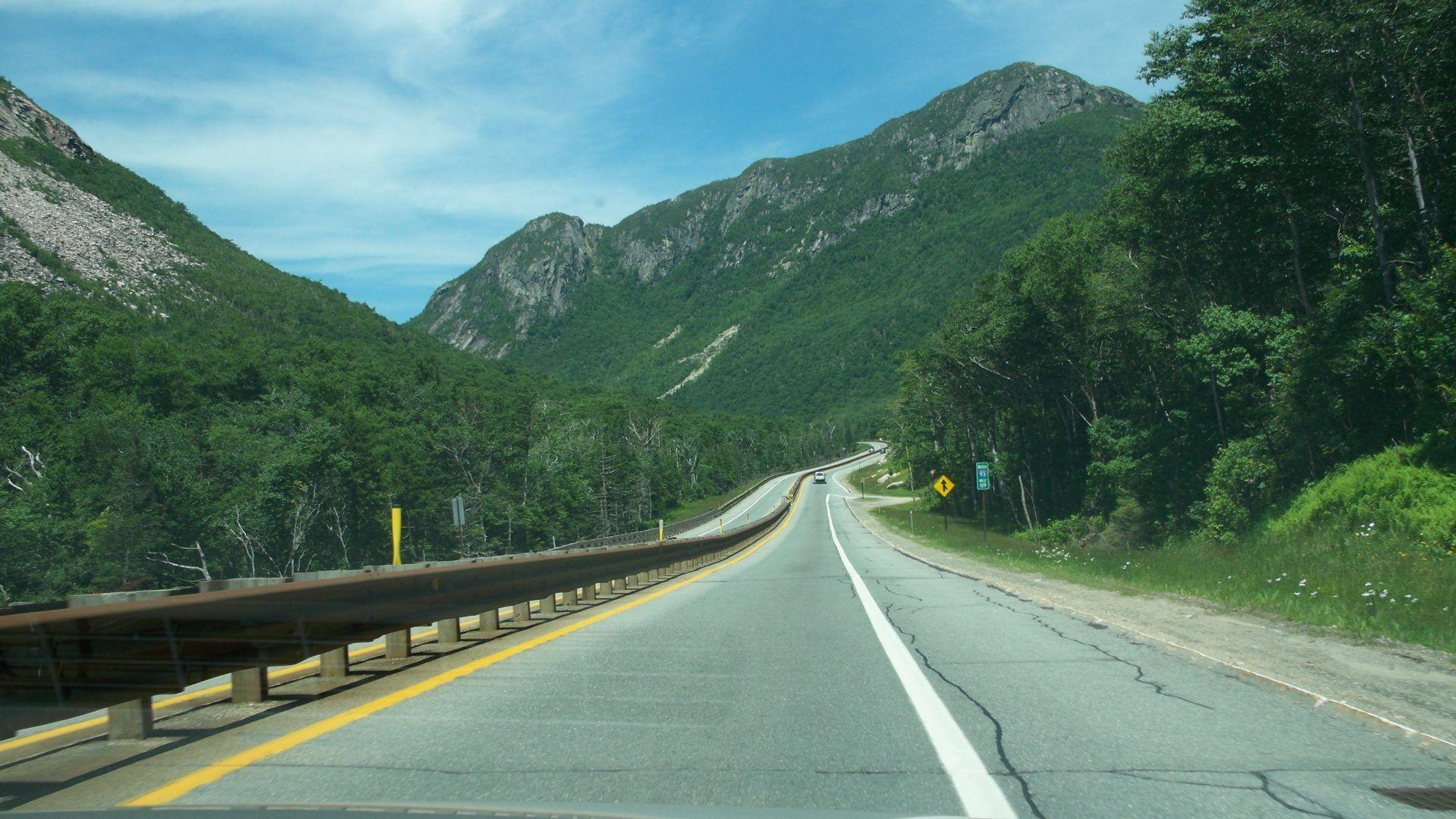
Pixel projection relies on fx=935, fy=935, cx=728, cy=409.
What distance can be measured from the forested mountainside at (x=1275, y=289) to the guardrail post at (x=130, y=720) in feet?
56.8

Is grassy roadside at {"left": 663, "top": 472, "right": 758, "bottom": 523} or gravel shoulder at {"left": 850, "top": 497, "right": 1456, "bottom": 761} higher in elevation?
gravel shoulder at {"left": 850, "top": 497, "right": 1456, "bottom": 761}

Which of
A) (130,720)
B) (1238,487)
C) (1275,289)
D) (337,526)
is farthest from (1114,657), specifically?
(337,526)

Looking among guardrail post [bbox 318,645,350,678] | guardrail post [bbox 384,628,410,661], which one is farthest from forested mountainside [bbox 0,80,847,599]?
guardrail post [bbox 318,645,350,678]

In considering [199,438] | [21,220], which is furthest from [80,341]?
[21,220]

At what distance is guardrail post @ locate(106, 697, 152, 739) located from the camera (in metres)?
5.39

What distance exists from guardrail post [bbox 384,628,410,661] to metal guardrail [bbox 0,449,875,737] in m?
0.04

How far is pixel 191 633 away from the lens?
5.38 metres

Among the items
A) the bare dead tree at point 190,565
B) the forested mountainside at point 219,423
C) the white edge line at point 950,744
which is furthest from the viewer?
the forested mountainside at point 219,423

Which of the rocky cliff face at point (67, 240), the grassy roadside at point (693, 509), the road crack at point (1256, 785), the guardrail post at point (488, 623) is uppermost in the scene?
the rocky cliff face at point (67, 240)

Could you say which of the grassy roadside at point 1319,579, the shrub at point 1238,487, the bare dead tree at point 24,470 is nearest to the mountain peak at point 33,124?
the bare dead tree at point 24,470

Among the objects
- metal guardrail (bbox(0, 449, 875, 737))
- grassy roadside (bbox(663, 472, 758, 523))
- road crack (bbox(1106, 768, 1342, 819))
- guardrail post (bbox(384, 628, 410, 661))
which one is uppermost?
metal guardrail (bbox(0, 449, 875, 737))

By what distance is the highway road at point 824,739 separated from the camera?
4.34 m

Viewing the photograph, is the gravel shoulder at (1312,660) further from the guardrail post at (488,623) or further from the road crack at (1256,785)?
the guardrail post at (488,623)

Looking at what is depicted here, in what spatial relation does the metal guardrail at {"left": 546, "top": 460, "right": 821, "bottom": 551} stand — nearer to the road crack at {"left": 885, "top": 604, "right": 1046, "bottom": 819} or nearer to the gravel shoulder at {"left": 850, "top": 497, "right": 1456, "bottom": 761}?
the gravel shoulder at {"left": 850, "top": 497, "right": 1456, "bottom": 761}
